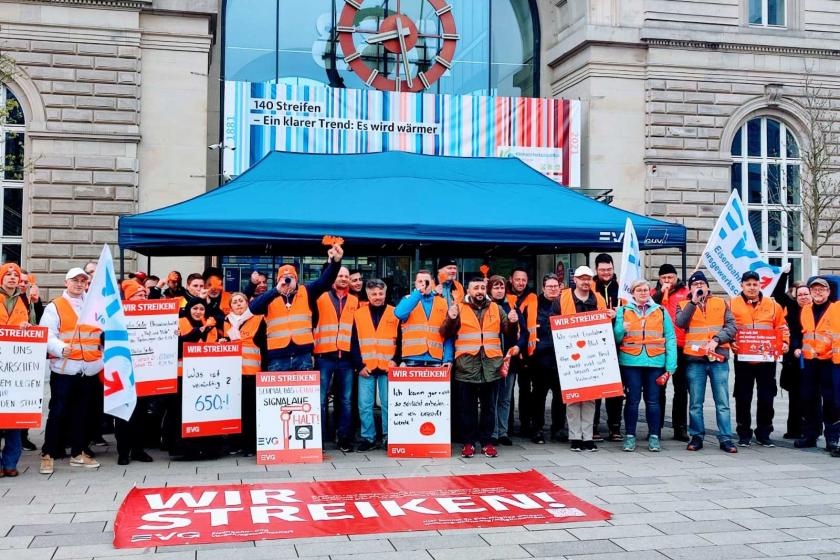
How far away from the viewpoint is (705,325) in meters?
10.1

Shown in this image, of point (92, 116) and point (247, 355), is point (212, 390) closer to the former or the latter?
point (247, 355)

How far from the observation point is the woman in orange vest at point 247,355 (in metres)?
9.57

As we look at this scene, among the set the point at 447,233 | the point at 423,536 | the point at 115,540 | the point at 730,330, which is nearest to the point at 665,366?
the point at 730,330

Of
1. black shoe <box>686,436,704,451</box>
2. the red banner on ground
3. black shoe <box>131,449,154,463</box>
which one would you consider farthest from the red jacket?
black shoe <box>131,449,154,463</box>

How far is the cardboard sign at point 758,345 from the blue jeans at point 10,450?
7805 millimetres

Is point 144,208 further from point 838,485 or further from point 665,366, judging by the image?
point 838,485

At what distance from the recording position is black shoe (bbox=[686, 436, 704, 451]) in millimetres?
10062

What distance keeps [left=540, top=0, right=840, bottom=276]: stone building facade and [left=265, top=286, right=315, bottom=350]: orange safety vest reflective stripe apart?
15.3 m

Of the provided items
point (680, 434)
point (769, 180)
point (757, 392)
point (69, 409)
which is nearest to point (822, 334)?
point (757, 392)

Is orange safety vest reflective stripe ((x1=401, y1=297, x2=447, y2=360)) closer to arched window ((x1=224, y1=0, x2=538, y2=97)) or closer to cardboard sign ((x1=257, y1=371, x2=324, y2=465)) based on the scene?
cardboard sign ((x1=257, y1=371, x2=324, y2=465))

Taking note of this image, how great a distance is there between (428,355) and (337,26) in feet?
53.2

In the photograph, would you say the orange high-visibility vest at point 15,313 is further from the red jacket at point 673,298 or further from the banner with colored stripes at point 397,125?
the banner with colored stripes at point 397,125

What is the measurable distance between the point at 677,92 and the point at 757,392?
49.0ft

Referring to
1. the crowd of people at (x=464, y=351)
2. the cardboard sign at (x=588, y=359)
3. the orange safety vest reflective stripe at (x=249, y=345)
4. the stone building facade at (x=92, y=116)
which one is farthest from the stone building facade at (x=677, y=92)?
the orange safety vest reflective stripe at (x=249, y=345)
